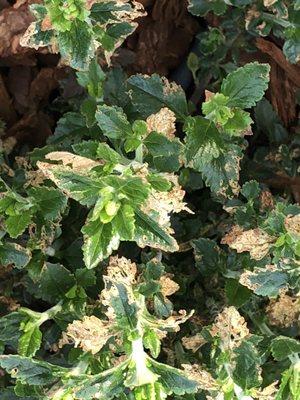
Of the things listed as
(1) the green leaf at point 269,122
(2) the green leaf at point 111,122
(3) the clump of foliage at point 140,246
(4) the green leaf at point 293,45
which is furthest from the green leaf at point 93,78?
(1) the green leaf at point 269,122

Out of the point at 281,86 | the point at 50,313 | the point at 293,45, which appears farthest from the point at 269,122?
the point at 50,313

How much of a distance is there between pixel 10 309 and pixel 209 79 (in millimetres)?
792

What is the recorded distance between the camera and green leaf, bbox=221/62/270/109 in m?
1.46

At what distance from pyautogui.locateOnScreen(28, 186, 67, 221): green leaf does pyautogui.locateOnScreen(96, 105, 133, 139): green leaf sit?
0.17 meters

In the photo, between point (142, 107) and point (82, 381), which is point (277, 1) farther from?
point (82, 381)

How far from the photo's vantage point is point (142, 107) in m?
1.59

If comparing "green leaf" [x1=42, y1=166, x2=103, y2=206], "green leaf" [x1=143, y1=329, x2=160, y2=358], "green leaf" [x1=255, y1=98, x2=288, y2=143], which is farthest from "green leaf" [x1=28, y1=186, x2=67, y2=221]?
"green leaf" [x1=255, y1=98, x2=288, y2=143]

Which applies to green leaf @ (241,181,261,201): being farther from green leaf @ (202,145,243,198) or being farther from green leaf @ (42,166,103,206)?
green leaf @ (42,166,103,206)

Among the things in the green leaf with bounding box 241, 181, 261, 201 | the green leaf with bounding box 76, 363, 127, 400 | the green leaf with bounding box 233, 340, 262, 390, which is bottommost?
the green leaf with bounding box 233, 340, 262, 390

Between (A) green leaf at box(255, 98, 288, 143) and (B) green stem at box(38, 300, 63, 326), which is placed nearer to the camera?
(B) green stem at box(38, 300, 63, 326)

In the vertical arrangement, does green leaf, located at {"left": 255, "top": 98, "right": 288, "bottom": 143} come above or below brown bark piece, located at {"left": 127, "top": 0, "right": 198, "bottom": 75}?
below

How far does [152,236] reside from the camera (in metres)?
1.30

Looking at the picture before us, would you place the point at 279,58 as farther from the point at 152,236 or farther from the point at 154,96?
the point at 152,236

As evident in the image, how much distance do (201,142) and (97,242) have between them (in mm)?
332
